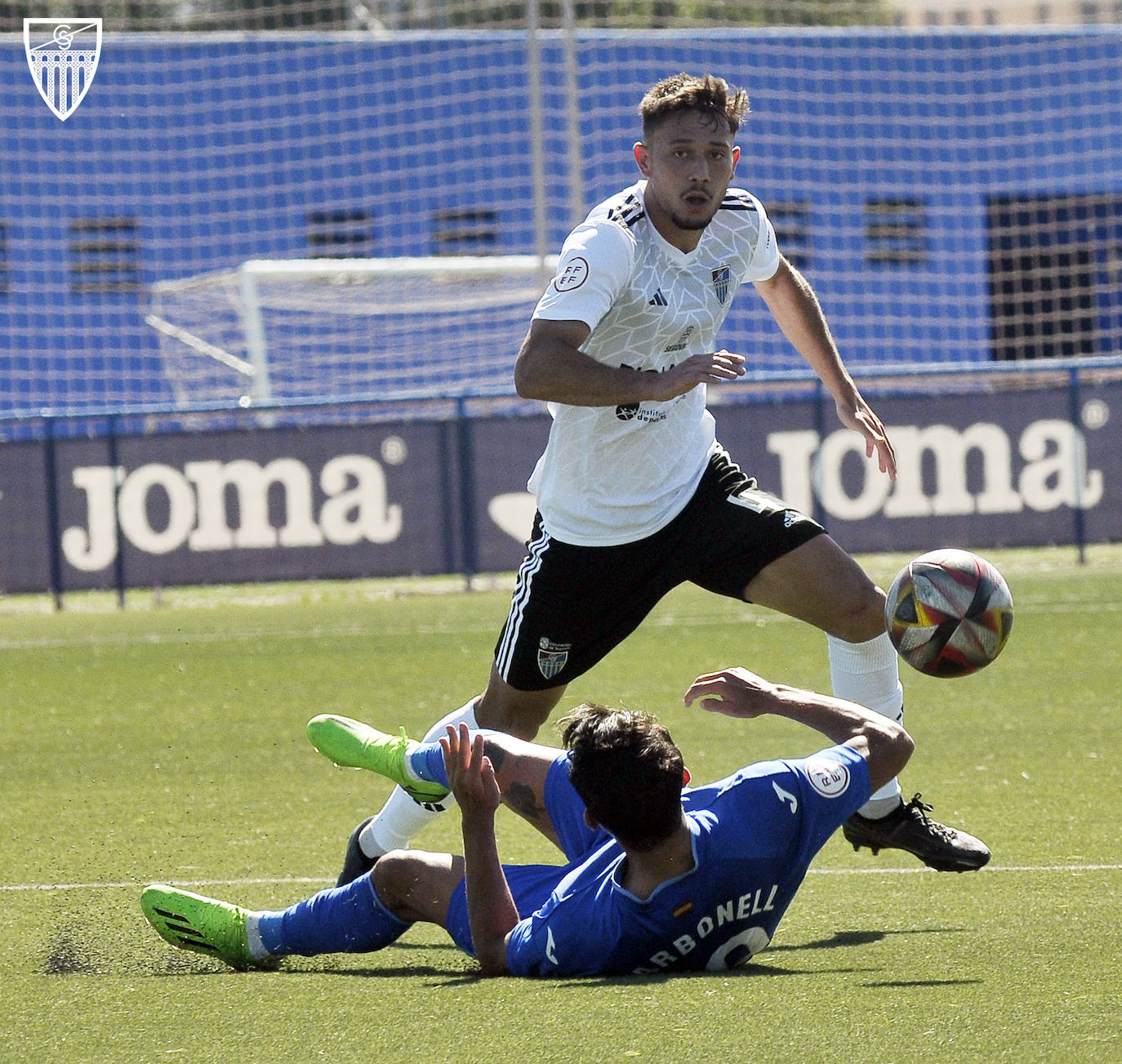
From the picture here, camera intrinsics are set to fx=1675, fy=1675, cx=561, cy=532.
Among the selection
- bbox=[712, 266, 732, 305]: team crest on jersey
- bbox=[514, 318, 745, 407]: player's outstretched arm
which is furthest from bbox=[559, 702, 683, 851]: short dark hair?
bbox=[712, 266, 732, 305]: team crest on jersey

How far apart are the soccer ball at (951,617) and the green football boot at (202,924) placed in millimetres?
1901

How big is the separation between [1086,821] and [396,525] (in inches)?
375

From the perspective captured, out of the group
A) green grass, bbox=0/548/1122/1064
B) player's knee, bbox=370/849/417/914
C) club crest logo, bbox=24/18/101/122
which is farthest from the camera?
club crest logo, bbox=24/18/101/122

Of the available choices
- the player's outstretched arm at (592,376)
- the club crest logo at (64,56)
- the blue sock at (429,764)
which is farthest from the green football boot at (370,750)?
the club crest logo at (64,56)

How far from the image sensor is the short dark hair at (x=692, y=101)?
178 inches

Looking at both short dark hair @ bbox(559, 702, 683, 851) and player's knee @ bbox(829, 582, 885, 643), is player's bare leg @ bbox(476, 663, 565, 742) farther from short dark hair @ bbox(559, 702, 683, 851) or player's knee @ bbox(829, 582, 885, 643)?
short dark hair @ bbox(559, 702, 683, 851)

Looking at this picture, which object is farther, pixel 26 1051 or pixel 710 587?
pixel 710 587

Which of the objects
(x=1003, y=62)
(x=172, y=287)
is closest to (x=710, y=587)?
(x=172, y=287)

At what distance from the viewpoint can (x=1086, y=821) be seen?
18.1 ft

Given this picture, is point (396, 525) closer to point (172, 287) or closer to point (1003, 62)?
point (172, 287)

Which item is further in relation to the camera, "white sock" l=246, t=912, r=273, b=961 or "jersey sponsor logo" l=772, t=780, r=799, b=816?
"white sock" l=246, t=912, r=273, b=961

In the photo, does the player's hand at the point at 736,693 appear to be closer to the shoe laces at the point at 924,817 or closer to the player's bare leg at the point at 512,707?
the player's bare leg at the point at 512,707

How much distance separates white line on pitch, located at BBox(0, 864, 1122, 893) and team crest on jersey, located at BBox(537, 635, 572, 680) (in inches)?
40.0

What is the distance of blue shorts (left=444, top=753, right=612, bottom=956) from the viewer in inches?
157
